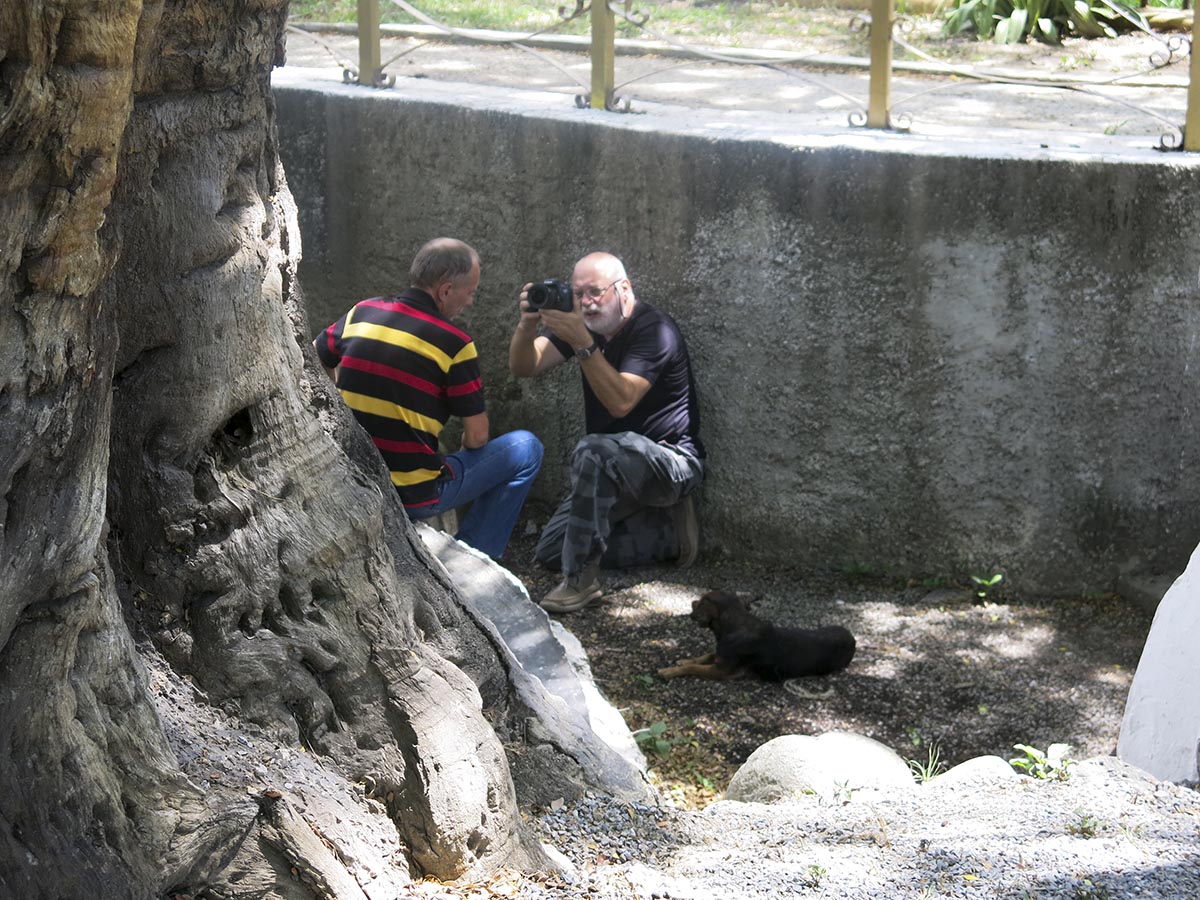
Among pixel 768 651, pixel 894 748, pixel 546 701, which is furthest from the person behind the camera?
pixel 768 651

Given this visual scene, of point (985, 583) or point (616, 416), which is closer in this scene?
point (985, 583)

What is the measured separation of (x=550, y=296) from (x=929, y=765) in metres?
2.53

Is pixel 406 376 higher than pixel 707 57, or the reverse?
pixel 707 57

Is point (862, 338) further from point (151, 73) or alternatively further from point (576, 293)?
point (151, 73)

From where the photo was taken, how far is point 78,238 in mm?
2027

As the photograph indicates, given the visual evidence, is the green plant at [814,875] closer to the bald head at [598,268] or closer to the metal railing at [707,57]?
the bald head at [598,268]

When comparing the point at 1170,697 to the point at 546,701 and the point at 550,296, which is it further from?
the point at 550,296

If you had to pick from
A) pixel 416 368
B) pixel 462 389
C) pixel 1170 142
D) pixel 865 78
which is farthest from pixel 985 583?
pixel 865 78

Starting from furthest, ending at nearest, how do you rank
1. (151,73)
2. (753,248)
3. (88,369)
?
(753,248), (151,73), (88,369)

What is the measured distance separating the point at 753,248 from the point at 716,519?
1.32 metres

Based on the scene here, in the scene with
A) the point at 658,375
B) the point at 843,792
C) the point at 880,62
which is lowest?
the point at 843,792

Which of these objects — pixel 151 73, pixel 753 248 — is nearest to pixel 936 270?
pixel 753 248

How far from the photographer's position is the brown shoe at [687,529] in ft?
21.7

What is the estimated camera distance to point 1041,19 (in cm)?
973
